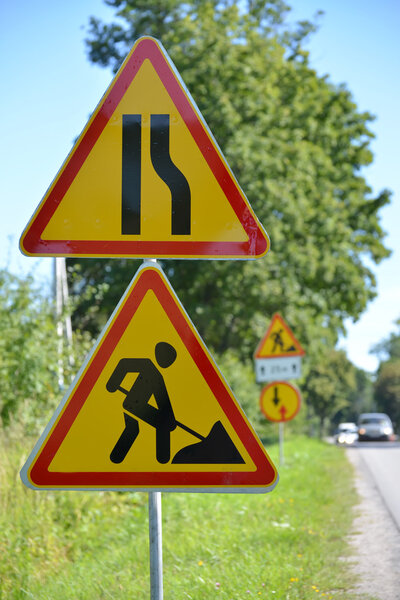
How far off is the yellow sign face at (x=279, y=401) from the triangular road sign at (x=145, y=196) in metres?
9.22

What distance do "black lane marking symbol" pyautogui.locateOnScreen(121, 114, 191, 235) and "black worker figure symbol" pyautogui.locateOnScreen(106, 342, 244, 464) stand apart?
50cm

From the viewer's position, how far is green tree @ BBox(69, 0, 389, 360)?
19609 mm

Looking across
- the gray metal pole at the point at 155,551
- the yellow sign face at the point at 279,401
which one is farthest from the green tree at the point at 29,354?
the gray metal pole at the point at 155,551

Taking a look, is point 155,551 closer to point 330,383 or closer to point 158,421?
point 158,421

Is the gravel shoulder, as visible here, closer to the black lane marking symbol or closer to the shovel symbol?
the shovel symbol

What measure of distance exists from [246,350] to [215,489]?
20.9 metres

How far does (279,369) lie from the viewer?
12203 mm

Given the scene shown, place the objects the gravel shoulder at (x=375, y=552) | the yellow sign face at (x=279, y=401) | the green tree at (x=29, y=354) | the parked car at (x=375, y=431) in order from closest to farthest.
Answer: the gravel shoulder at (x=375, y=552), the green tree at (x=29, y=354), the yellow sign face at (x=279, y=401), the parked car at (x=375, y=431)

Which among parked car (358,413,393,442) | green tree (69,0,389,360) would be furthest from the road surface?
parked car (358,413,393,442)

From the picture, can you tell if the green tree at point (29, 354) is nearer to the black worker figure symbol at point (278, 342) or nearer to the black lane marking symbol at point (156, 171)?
the black worker figure symbol at point (278, 342)

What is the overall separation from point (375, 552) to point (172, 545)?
1.86 metres

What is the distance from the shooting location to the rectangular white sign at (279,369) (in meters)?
12.2

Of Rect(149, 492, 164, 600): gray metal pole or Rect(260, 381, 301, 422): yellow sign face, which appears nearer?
Rect(149, 492, 164, 600): gray metal pole

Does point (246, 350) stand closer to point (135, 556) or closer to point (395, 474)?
point (395, 474)
